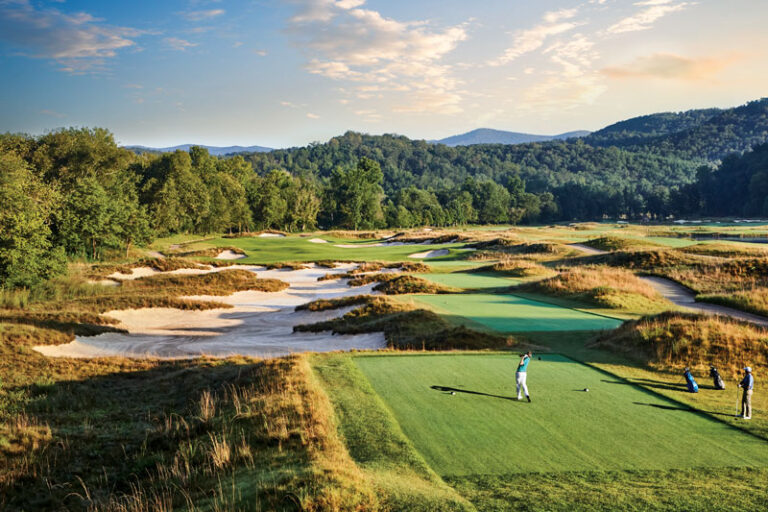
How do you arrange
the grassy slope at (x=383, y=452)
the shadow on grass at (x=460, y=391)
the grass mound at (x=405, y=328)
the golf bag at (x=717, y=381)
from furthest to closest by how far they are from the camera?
the grass mound at (x=405, y=328) < the golf bag at (x=717, y=381) < the shadow on grass at (x=460, y=391) < the grassy slope at (x=383, y=452)

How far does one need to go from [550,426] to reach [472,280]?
2782 centimetres

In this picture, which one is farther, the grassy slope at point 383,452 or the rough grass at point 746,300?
the rough grass at point 746,300

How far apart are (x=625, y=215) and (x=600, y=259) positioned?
150 meters

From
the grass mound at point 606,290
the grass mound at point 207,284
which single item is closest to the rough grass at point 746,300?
the grass mound at point 606,290

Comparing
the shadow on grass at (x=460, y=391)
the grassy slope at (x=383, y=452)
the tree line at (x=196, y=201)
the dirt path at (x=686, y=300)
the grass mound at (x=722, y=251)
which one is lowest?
the dirt path at (x=686, y=300)

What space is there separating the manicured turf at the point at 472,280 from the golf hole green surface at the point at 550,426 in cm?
2066

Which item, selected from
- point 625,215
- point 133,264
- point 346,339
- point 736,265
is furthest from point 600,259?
point 625,215

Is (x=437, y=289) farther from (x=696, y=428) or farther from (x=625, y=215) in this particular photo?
(x=625, y=215)

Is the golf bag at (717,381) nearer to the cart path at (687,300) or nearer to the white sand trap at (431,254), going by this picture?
the cart path at (687,300)

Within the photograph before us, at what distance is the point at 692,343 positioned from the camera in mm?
14258

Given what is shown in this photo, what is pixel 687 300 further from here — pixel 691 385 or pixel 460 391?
pixel 460 391

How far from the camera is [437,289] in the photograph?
98.8 ft

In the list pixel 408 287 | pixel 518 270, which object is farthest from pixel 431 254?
pixel 408 287

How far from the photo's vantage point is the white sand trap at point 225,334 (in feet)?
65.8
